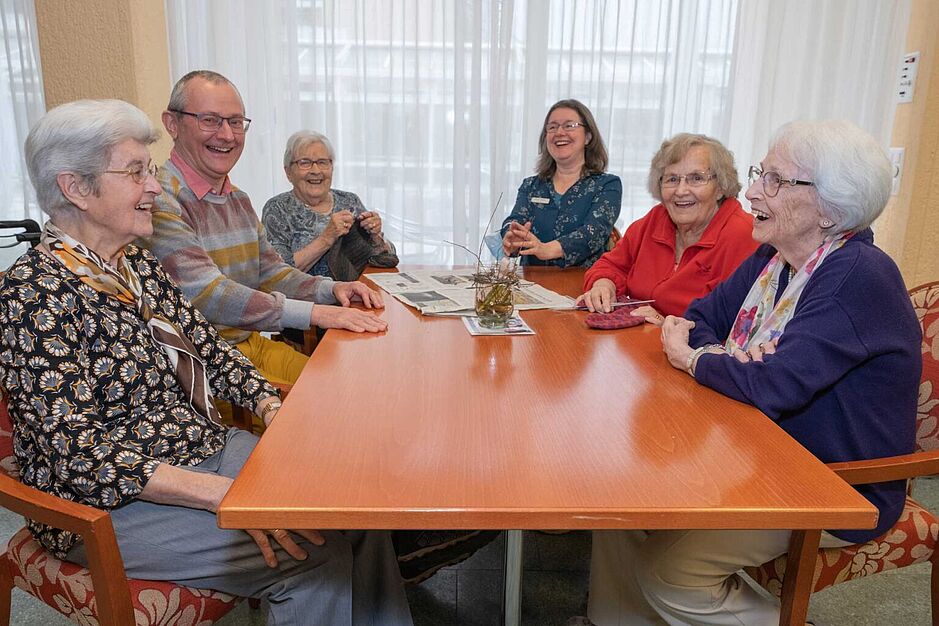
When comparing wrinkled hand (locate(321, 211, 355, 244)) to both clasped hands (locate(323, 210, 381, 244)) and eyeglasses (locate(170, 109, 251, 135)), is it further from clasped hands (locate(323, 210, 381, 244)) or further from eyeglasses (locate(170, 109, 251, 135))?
eyeglasses (locate(170, 109, 251, 135))

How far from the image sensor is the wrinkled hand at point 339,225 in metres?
2.68

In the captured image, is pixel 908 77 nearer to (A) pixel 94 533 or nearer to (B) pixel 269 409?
(B) pixel 269 409

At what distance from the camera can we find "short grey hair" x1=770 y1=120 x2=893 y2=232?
1.31 meters

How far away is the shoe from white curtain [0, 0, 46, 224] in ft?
9.40

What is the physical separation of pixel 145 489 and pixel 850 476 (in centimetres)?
119

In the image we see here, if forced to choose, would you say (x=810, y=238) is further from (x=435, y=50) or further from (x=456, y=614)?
(x=435, y=50)

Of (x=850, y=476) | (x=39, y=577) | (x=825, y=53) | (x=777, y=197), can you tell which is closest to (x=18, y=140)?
(x=39, y=577)

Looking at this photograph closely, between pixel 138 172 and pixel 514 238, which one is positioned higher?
pixel 138 172

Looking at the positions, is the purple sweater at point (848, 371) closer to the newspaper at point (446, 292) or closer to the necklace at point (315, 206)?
the newspaper at point (446, 292)

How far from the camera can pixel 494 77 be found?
357 centimetres

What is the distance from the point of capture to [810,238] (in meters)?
1.42

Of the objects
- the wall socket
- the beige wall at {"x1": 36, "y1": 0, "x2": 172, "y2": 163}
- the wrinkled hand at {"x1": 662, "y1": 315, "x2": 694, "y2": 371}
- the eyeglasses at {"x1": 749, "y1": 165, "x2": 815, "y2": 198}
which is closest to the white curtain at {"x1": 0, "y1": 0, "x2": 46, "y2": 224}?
the beige wall at {"x1": 36, "y1": 0, "x2": 172, "y2": 163}

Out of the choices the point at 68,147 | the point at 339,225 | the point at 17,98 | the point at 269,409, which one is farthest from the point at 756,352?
the point at 17,98

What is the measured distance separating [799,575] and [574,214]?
184 cm
